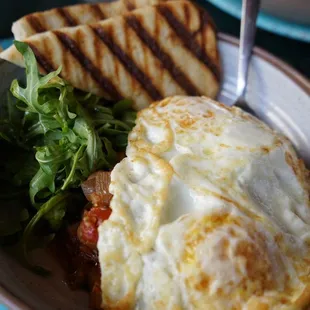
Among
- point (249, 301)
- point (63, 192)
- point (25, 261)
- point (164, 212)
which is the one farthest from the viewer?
point (63, 192)

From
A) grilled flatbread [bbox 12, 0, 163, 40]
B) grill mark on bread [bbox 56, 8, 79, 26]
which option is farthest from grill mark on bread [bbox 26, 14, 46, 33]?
grill mark on bread [bbox 56, 8, 79, 26]

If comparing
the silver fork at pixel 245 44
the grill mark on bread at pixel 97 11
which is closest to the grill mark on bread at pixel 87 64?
the grill mark on bread at pixel 97 11

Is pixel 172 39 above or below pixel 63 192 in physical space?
above

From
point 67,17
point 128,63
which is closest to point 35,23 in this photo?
point 67,17

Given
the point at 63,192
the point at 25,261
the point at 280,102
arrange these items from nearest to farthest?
the point at 25,261 → the point at 63,192 → the point at 280,102

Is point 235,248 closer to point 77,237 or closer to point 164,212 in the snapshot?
point 164,212

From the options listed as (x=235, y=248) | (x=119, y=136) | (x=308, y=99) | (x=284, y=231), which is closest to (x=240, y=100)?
(x=308, y=99)

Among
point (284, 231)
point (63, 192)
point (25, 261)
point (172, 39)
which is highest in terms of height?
point (172, 39)

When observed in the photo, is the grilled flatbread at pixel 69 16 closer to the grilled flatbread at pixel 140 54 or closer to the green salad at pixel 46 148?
the grilled flatbread at pixel 140 54
